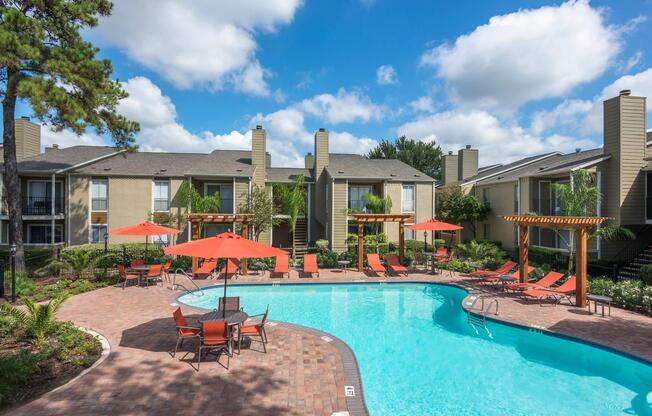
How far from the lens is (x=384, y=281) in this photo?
17.1 meters

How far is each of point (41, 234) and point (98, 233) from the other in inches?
190

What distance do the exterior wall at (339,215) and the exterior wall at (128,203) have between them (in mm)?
13467

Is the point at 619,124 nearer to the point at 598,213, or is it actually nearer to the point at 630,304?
the point at 598,213

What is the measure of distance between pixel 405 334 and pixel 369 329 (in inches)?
46.3

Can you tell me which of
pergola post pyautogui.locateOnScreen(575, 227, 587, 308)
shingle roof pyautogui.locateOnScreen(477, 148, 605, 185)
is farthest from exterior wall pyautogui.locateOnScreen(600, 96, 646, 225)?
pergola post pyautogui.locateOnScreen(575, 227, 587, 308)

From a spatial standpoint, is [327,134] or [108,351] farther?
[327,134]

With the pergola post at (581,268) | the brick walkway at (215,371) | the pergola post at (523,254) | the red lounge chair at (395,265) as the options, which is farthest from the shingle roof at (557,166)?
the red lounge chair at (395,265)

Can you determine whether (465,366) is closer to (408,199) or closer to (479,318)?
(479,318)

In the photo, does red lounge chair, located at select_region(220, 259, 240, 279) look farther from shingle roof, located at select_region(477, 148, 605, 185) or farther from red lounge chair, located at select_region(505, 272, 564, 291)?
shingle roof, located at select_region(477, 148, 605, 185)

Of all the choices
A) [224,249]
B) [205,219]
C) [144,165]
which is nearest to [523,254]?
[224,249]

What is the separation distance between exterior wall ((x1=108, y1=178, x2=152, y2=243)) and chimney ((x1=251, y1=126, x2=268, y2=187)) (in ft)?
24.9

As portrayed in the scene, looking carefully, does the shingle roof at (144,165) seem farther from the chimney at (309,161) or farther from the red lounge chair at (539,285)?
the red lounge chair at (539,285)

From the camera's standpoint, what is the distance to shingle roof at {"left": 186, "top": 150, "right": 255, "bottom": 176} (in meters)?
23.5

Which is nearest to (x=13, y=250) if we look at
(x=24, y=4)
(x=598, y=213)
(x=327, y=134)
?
(x=24, y=4)
